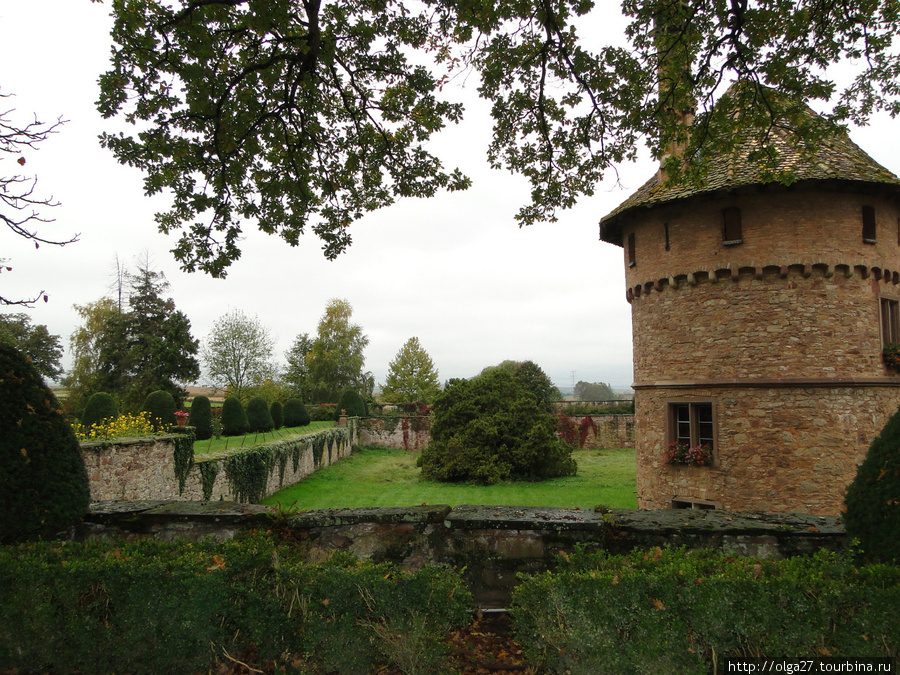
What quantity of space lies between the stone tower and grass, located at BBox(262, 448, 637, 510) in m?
5.57

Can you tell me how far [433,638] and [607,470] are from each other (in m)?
22.7

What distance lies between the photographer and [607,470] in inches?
945

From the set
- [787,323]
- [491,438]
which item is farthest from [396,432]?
[787,323]

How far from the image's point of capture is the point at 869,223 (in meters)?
11.2

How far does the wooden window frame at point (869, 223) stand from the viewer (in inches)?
440

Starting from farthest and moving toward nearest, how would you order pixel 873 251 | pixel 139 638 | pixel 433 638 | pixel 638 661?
pixel 873 251
pixel 139 638
pixel 433 638
pixel 638 661

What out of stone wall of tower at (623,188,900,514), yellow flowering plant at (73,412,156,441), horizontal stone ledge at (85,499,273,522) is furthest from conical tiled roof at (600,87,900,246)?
yellow flowering plant at (73,412,156,441)

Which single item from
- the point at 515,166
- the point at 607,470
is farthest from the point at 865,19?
the point at 607,470

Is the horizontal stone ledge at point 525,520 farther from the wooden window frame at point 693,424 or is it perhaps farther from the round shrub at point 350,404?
the round shrub at point 350,404

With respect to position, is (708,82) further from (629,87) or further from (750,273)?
(750,273)

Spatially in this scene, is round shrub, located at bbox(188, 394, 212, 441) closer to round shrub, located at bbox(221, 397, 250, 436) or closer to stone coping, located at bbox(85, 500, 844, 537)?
round shrub, located at bbox(221, 397, 250, 436)

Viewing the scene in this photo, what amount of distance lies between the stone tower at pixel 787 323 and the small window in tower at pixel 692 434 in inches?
2.0

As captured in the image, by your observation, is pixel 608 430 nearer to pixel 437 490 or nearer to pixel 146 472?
pixel 437 490

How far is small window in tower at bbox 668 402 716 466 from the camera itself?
1162cm
